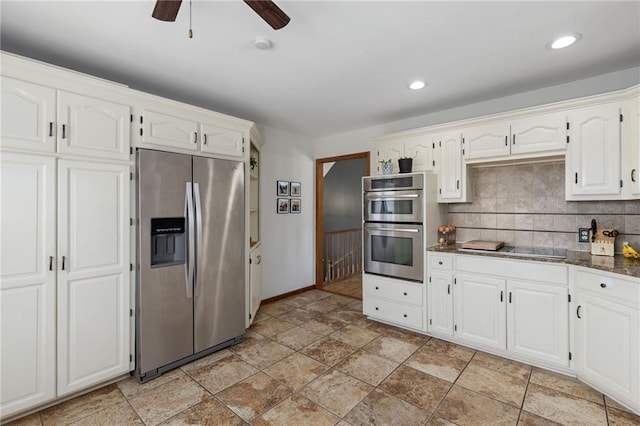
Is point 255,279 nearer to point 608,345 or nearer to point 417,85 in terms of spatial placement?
point 417,85

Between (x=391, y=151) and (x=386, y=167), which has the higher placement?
(x=391, y=151)

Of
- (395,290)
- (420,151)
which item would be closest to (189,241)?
(395,290)

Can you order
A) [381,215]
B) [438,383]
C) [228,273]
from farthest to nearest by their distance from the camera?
[381,215]
[228,273]
[438,383]

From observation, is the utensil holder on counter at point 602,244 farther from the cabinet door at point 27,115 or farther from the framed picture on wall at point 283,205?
the cabinet door at point 27,115

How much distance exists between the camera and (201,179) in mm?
2768

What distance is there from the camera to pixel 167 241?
262 centimetres

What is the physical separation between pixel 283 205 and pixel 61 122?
2.91 m

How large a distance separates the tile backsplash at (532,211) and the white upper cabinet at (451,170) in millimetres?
241

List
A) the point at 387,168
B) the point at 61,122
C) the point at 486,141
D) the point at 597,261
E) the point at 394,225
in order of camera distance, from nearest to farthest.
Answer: the point at 61,122 < the point at 597,261 < the point at 486,141 < the point at 394,225 < the point at 387,168

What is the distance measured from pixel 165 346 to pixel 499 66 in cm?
370

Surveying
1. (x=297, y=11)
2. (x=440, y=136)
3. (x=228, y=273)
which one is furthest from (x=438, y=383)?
(x=297, y=11)

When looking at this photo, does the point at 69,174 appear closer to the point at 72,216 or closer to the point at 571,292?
the point at 72,216

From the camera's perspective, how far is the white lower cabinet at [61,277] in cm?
196

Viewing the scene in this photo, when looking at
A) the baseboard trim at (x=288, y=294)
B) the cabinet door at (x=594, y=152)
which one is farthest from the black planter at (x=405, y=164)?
the baseboard trim at (x=288, y=294)
